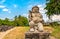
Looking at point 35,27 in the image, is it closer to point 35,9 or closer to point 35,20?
point 35,20

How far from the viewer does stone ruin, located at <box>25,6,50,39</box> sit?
41.8ft

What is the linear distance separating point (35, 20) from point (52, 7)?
48.2ft

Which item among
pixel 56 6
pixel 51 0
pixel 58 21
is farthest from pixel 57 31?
pixel 51 0

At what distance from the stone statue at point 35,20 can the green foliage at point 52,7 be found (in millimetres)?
13304

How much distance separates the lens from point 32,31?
42.5 feet

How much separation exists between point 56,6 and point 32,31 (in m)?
14.4

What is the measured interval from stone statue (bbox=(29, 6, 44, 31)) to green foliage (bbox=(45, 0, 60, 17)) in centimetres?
1330

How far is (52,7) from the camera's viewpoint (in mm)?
27484

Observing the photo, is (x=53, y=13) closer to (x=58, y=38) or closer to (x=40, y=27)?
(x=58, y=38)

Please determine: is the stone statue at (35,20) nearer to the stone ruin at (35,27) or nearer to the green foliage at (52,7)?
the stone ruin at (35,27)

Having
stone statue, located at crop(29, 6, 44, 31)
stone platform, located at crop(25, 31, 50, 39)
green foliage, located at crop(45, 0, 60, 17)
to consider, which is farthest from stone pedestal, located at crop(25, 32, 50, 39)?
green foliage, located at crop(45, 0, 60, 17)

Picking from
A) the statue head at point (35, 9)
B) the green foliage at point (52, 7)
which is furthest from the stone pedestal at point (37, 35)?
the green foliage at point (52, 7)

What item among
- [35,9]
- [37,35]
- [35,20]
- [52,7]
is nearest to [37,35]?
[37,35]

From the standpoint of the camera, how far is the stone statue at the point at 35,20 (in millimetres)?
13039
